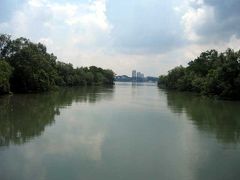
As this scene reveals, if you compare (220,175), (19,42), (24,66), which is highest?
(19,42)

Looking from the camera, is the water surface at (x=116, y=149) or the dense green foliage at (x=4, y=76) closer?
the water surface at (x=116, y=149)

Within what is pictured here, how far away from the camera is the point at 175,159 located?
48.0 ft

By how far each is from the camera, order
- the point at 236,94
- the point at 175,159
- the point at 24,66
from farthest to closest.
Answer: the point at 24,66 → the point at 236,94 → the point at 175,159

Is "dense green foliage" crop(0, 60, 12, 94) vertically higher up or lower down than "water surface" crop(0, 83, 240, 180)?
higher up

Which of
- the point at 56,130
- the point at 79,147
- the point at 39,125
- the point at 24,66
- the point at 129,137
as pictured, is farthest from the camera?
the point at 24,66

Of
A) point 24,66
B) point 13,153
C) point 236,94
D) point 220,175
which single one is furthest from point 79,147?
point 24,66

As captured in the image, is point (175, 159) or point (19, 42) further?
point (19, 42)

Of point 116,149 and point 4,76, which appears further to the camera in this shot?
point 4,76

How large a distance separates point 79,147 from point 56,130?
5131 mm

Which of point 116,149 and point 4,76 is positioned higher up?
point 4,76

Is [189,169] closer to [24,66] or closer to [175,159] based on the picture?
[175,159]

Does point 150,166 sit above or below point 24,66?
below

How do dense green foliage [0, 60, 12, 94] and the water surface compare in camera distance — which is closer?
the water surface

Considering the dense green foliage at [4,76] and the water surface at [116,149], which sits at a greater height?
the dense green foliage at [4,76]
